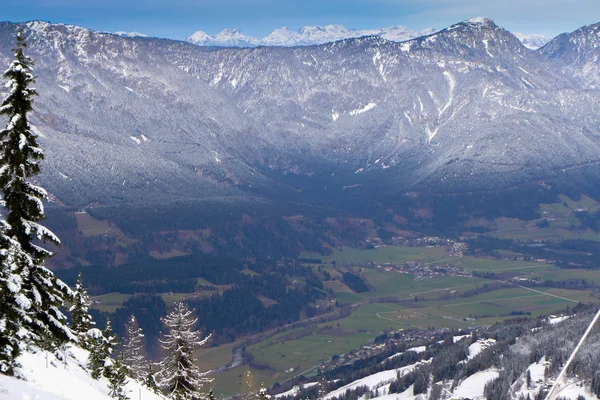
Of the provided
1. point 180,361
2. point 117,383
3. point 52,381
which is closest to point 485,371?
point 180,361

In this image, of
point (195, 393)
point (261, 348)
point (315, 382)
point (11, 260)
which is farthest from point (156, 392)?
point (261, 348)

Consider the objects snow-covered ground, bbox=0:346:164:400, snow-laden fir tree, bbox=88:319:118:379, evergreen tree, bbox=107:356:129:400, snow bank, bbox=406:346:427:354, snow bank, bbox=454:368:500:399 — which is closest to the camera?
snow-covered ground, bbox=0:346:164:400

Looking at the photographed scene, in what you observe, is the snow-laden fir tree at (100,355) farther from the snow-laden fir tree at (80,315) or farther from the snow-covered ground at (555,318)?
the snow-covered ground at (555,318)

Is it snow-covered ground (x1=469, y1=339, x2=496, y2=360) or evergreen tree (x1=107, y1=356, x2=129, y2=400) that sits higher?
snow-covered ground (x1=469, y1=339, x2=496, y2=360)

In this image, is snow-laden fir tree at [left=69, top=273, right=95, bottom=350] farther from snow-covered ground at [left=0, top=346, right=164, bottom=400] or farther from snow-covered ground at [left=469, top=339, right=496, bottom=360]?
snow-covered ground at [left=469, top=339, right=496, bottom=360]

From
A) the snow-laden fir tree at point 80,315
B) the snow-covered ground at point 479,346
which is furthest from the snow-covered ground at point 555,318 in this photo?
the snow-laden fir tree at point 80,315

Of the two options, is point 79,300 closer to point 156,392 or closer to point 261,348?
point 156,392

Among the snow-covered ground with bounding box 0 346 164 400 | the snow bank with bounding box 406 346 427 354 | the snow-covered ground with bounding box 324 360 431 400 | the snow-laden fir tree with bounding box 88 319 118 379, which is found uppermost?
the snow bank with bounding box 406 346 427 354

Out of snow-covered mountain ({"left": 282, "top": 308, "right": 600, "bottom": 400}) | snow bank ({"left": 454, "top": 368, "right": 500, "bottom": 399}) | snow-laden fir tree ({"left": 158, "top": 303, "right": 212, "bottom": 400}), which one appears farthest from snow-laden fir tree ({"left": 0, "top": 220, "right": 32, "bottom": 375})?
snow bank ({"left": 454, "top": 368, "right": 500, "bottom": 399})
